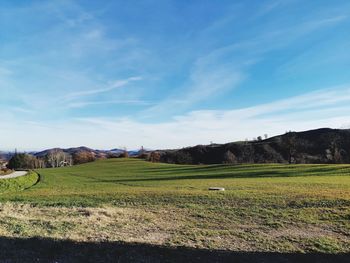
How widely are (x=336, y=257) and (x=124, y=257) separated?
13.8 ft

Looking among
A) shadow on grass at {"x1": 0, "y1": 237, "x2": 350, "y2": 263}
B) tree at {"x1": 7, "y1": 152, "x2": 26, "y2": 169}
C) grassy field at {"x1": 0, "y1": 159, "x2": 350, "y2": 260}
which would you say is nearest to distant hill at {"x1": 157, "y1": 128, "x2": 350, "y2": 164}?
tree at {"x1": 7, "y1": 152, "x2": 26, "y2": 169}

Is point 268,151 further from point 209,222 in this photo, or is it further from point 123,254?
point 123,254

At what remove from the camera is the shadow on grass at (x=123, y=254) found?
6.75 meters

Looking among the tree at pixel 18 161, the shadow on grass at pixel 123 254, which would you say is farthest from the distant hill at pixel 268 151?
the shadow on grass at pixel 123 254

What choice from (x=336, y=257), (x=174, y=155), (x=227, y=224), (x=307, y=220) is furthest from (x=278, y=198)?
(x=174, y=155)

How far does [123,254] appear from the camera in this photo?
6969 mm

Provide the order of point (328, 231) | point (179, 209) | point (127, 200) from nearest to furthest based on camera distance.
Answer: point (328, 231), point (179, 209), point (127, 200)

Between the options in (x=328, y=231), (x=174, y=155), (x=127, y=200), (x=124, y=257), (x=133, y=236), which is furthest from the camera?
(x=174, y=155)

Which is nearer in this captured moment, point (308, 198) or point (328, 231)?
point (328, 231)

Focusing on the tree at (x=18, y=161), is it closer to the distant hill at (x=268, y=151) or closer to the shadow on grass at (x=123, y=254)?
the distant hill at (x=268, y=151)

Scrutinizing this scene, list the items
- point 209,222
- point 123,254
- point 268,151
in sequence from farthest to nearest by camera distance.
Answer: point 268,151
point 209,222
point 123,254

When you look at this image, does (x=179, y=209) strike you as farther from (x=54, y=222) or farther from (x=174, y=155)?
(x=174, y=155)

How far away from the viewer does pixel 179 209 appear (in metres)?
12.8

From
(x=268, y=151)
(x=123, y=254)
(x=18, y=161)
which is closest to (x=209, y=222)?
(x=123, y=254)
